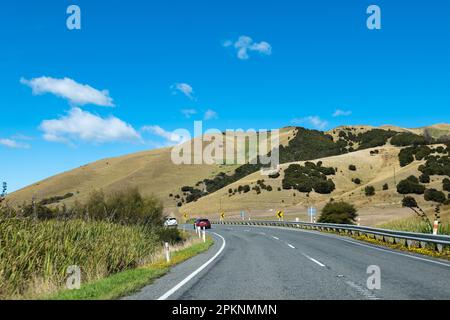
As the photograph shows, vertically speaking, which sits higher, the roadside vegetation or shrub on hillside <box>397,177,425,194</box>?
shrub on hillside <box>397,177,425,194</box>

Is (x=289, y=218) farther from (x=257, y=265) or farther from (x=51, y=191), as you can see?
(x=51, y=191)

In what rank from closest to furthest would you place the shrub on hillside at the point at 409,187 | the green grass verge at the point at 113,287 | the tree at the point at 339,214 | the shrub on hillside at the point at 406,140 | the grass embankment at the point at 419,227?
the green grass verge at the point at 113,287
the grass embankment at the point at 419,227
the tree at the point at 339,214
the shrub on hillside at the point at 409,187
the shrub on hillside at the point at 406,140

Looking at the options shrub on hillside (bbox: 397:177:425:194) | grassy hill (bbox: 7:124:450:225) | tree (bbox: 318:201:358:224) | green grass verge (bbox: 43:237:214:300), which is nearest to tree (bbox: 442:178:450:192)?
grassy hill (bbox: 7:124:450:225)

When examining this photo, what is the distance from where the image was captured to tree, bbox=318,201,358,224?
43688 mm

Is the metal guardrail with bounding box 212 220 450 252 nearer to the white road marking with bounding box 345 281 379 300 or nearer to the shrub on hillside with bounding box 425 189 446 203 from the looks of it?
the white road marking with bounding box 345 281 379 300

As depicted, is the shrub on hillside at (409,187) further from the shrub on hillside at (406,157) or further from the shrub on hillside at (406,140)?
the shrub on hillside at (406,140)

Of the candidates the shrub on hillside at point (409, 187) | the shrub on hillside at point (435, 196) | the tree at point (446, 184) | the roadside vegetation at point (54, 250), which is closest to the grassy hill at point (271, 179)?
the shrub on hillside at point (409, 187)

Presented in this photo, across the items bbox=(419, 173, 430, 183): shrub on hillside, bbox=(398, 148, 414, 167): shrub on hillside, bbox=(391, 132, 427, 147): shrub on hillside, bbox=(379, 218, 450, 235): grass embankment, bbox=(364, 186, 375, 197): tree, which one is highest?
bbox=(391, 132, 427, 147): shrub on hillside

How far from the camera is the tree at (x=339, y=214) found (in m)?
43.7

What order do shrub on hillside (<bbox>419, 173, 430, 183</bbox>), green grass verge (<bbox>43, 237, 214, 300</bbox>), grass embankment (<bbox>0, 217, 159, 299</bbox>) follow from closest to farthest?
green grass verge (<bbox>43, 237, 214, 300</bbox>)
grass embankment (<bbox>0, 217, 159, 299</bbox>)
shrub on hillside (<bbox>419, 173, 430, 183</bbox>)

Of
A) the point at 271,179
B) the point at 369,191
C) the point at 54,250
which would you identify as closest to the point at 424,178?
the point at 369,191

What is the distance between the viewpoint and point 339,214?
44281 millimetres
